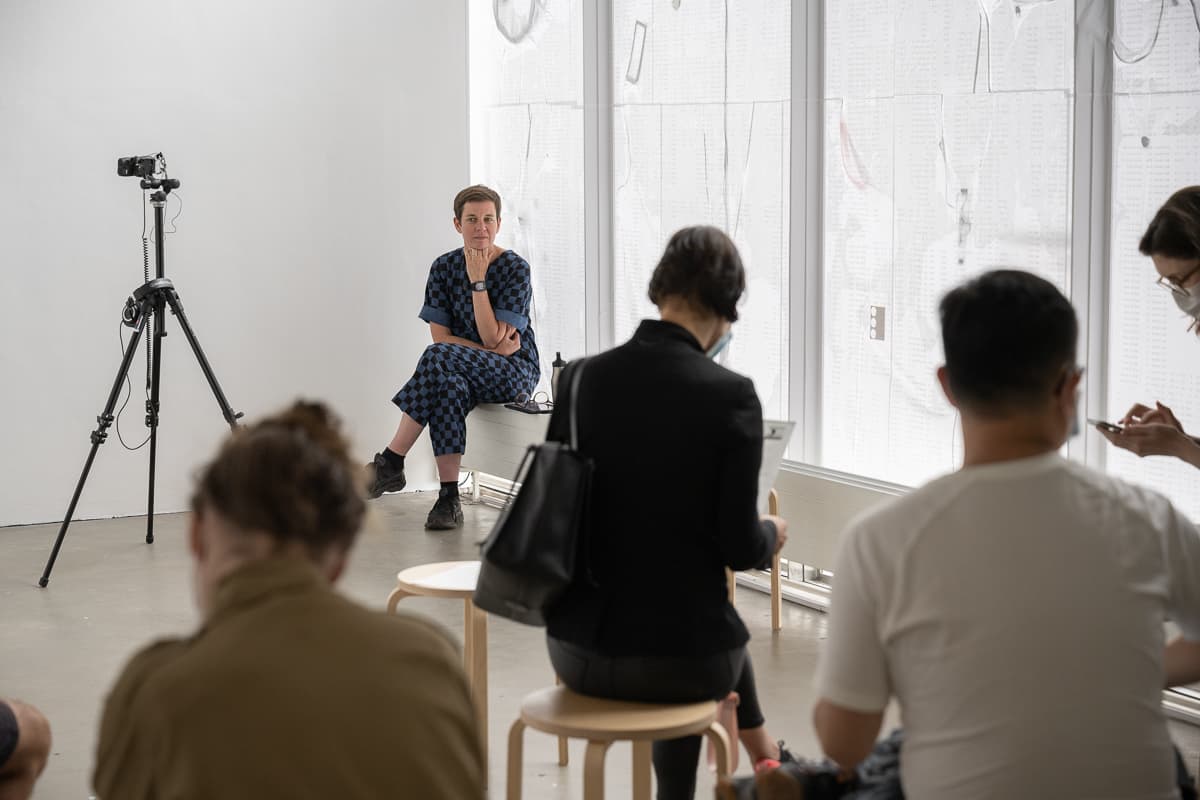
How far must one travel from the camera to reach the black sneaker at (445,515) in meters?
5.60

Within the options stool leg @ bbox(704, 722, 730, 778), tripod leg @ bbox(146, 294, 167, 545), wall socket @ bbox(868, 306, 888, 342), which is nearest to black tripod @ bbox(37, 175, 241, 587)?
tripod leg @ bbox(146, 294, 167, 545)

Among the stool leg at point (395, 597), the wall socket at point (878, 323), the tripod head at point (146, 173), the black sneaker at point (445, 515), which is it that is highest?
the tripod head at point (146, 173)

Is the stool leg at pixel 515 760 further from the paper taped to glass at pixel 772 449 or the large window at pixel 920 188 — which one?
the large window at pixel 920 188

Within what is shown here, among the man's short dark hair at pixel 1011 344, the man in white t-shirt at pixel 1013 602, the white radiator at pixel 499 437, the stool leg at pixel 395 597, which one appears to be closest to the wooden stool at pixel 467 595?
the stool leg at pixel 395 597

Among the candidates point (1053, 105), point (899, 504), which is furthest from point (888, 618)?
point (1053, 105)

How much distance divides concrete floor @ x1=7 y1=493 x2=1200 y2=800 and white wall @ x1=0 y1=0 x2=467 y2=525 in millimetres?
537

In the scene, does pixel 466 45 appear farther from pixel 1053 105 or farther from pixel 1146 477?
pixel 1146 477

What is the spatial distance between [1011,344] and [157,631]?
10.7 feet

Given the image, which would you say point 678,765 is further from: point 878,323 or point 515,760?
point 878,323

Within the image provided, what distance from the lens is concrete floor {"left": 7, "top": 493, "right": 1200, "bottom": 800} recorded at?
10.3 ft

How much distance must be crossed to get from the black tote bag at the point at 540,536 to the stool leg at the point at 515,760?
0.21 metres

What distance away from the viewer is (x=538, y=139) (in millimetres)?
5988

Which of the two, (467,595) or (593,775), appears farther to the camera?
(467,595)

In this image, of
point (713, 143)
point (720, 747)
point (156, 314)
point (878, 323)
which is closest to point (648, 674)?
point (720, 747)
